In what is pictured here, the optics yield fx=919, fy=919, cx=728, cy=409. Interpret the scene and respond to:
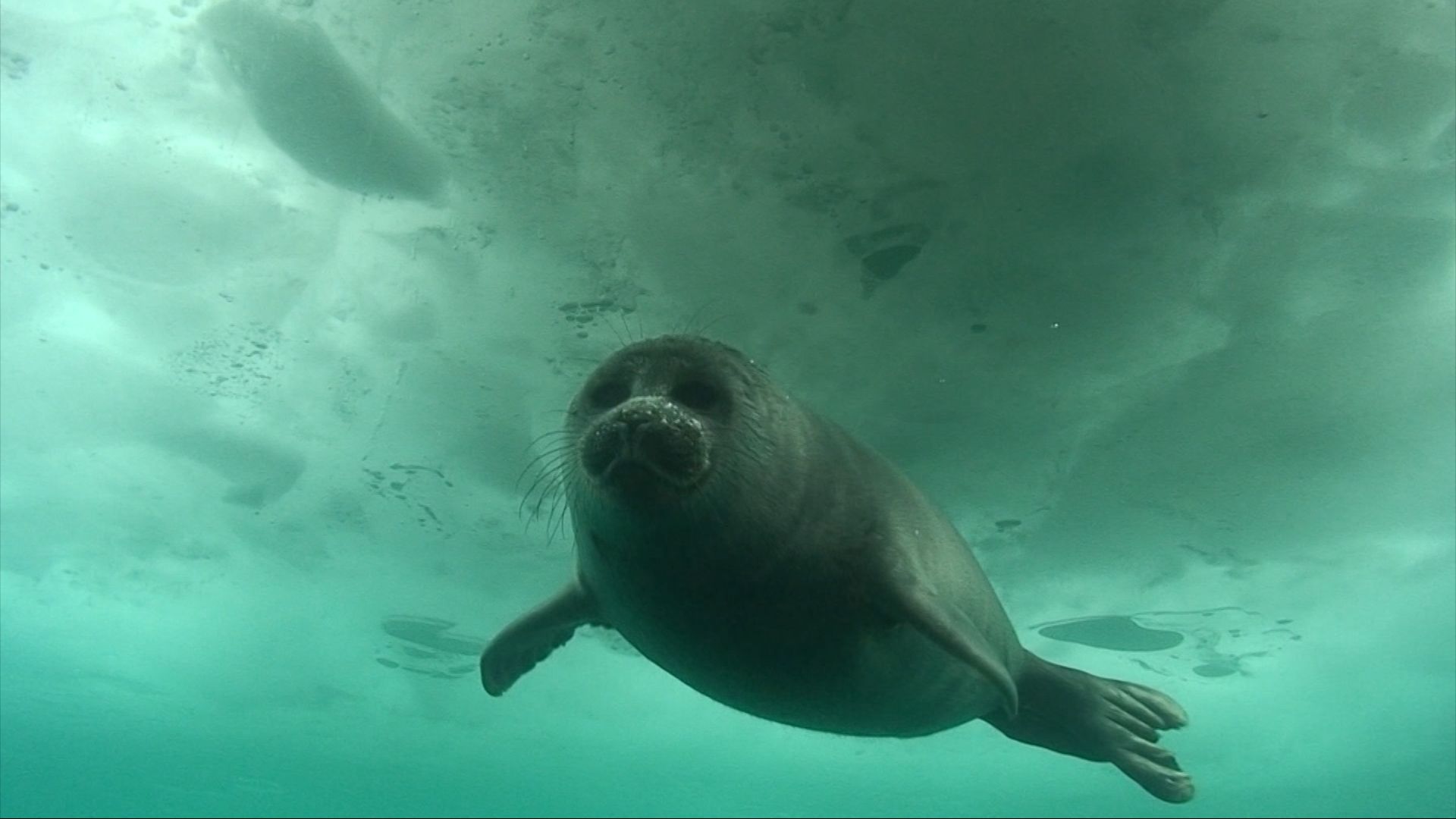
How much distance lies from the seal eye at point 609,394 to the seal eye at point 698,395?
0.50ft

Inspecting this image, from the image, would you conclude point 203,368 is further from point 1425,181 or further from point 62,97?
point 1425,181

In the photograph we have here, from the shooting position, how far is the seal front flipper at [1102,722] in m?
4.07

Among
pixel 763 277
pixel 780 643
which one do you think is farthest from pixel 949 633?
pixel 763 277

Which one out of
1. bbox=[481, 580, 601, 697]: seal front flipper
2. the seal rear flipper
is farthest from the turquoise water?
the seal rear flipper

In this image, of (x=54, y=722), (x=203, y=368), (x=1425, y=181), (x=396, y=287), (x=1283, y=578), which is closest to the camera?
(x=1425, y=181)

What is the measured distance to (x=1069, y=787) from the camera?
31.3 meters

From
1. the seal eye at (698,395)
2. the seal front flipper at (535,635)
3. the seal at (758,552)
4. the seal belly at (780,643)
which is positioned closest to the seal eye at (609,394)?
the seal at (758,552)

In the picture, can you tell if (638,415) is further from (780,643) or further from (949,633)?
(949,633)

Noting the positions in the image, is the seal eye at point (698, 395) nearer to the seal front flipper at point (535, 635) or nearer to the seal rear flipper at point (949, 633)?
A: the seal rear flipper at point (949, 633)

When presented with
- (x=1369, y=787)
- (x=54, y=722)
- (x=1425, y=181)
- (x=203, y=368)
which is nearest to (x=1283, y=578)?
(x=1425, y=181)

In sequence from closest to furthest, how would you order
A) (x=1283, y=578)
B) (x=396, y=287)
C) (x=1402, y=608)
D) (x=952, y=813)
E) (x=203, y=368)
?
1. (x=396, y=287)
2. (x=203, y=368)
3. (x=1283, y=578)
4. (x=1402, y=608)
5. (x=952, y=813)

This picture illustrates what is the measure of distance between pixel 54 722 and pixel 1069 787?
32823mm

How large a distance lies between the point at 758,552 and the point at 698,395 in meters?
0.50

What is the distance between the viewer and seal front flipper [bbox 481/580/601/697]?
3877 millimetres
